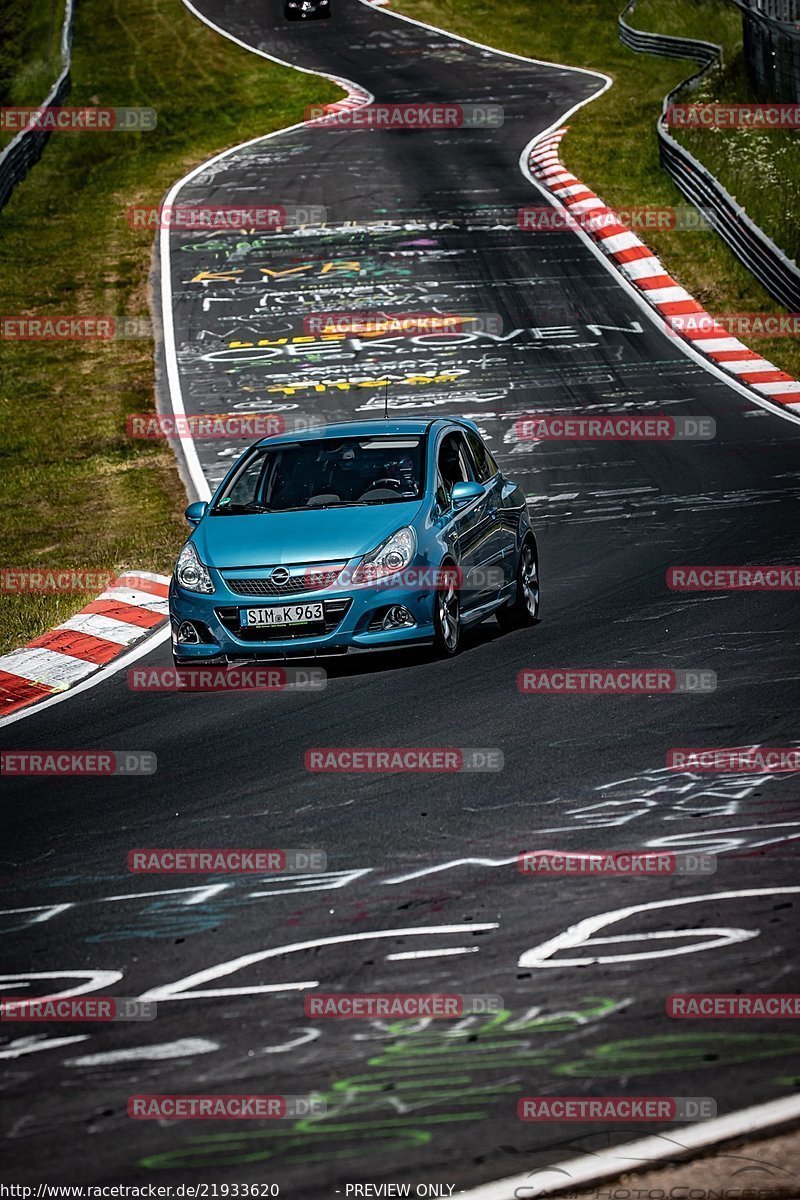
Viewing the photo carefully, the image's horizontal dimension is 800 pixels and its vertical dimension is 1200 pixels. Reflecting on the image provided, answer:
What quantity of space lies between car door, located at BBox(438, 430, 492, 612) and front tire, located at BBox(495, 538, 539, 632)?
442 millimetres

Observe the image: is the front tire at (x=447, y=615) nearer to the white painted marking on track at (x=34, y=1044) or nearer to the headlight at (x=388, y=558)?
the headlight at (x=388, y=558)

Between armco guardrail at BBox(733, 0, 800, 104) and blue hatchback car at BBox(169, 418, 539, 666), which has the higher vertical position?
armco guardrail at BBox(733, 0, 800, 104)

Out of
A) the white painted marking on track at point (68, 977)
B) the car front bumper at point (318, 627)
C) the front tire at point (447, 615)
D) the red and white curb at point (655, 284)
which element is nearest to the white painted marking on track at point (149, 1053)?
the white painted marking on track at point (68, 977)

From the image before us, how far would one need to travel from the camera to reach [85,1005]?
5.81 metres

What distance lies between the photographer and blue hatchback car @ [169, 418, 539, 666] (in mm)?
10680

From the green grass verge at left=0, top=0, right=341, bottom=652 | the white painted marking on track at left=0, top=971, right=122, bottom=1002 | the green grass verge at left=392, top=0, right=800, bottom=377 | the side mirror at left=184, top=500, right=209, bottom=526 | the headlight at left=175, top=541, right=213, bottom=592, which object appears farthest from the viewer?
the green grass verge at left=392, top=0, right=800, bottom=377

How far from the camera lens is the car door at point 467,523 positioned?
11.5 m

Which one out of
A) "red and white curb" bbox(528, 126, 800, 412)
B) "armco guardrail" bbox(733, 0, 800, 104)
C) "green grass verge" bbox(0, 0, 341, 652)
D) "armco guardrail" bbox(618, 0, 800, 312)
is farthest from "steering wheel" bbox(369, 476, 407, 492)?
"armco guardrail" bbox(733, 0, 800, 104)

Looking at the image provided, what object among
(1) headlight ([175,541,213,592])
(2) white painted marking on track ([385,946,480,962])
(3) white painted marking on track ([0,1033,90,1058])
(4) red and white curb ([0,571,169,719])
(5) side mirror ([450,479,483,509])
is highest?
(5) side mirror ([450,479,483,509])

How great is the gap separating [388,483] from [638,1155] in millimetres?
7613

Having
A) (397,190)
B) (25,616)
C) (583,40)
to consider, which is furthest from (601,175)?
(25,616)

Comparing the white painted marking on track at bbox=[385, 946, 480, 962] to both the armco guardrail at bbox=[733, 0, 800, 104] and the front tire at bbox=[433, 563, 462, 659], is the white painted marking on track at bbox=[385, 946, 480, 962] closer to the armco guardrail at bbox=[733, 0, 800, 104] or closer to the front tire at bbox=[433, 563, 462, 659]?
the front tire at bbox=[433, 563, 462, 659]

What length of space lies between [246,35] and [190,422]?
32484mm

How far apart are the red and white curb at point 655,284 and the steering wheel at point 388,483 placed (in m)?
9.33
